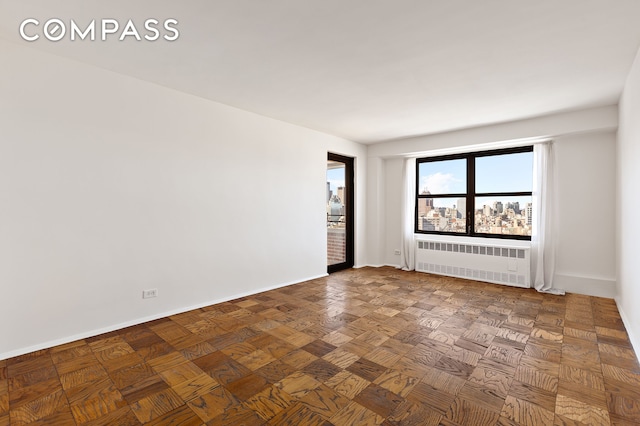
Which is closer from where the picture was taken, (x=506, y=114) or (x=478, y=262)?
(x=506, y=114)

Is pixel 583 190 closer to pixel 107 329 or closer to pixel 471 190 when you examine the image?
pixel 471 190

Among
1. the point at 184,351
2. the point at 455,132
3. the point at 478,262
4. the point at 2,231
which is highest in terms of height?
the point at 455,132

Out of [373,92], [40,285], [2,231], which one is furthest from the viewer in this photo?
[373,92]

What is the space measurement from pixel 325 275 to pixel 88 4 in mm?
4644

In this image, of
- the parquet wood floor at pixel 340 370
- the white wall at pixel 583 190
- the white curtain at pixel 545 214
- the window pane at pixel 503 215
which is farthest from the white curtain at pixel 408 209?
the parquet wood floor at pixel 340 370

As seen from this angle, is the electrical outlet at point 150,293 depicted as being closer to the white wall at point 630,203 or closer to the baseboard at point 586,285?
the white wall at point 630,203

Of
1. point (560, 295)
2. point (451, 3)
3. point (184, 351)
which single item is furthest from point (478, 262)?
point (184, 351)

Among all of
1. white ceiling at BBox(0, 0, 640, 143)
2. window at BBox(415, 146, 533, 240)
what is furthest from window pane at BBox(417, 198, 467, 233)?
white ceiling at BBox(0, 0, 640, 143)

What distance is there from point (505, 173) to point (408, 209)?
1.78 metres

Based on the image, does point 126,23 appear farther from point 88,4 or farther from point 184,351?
point 184,351

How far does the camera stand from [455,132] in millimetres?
5258

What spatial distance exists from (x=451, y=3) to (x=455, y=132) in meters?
3.57

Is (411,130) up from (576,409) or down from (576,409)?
up

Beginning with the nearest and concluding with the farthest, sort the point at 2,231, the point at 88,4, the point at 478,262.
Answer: the point at 88,4, the point at 2,231, the point at 478,262
